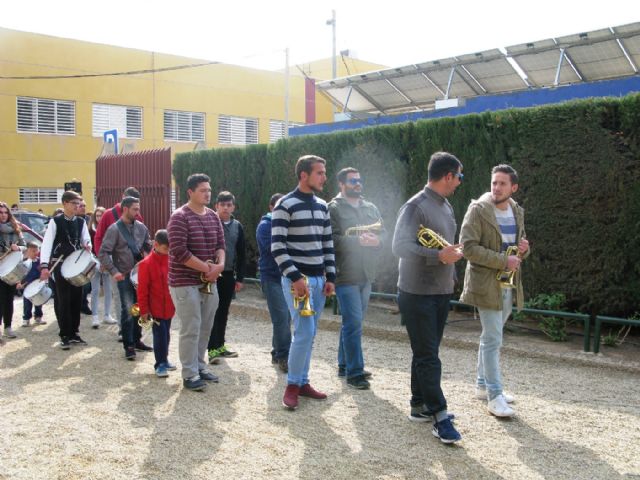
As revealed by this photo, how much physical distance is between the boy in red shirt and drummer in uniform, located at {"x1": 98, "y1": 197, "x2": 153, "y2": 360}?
0.86m

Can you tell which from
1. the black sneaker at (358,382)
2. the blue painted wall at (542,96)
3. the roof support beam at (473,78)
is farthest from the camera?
the roof support beam at (473,78)

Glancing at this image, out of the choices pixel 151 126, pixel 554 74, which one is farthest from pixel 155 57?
pixel 554 74

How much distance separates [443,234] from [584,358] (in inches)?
121

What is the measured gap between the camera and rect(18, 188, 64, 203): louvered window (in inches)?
968

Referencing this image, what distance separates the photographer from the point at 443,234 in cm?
471

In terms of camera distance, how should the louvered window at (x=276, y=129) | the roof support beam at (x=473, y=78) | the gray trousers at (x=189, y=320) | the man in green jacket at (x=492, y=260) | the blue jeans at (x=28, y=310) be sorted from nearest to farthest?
the man in green jacket at (x=492, y=260) → the gray trousers at (x=189, y=320) → the blue jeans at (x=28, y=310) → the roof support beam at (x=473, y=78) → the louvered window at (x=276, y=129)

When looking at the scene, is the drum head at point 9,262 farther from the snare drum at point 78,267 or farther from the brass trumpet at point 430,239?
the brass trumpet at point 430,239

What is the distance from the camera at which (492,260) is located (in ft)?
15.9

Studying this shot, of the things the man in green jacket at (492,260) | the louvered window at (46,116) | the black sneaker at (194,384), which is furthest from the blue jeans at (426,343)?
the louvered window at (46,116)

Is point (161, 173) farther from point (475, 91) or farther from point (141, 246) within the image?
point (475, 91)

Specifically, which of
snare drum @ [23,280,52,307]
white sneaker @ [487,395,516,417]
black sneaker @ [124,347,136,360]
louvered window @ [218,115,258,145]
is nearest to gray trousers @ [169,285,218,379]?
black sneaker @ [124,347,136,360]

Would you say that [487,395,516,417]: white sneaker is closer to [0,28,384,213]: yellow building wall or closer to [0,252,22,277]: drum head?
[0,252,22,277]: drum head

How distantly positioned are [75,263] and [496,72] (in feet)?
29.8

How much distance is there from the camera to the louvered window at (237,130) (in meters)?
29.8
